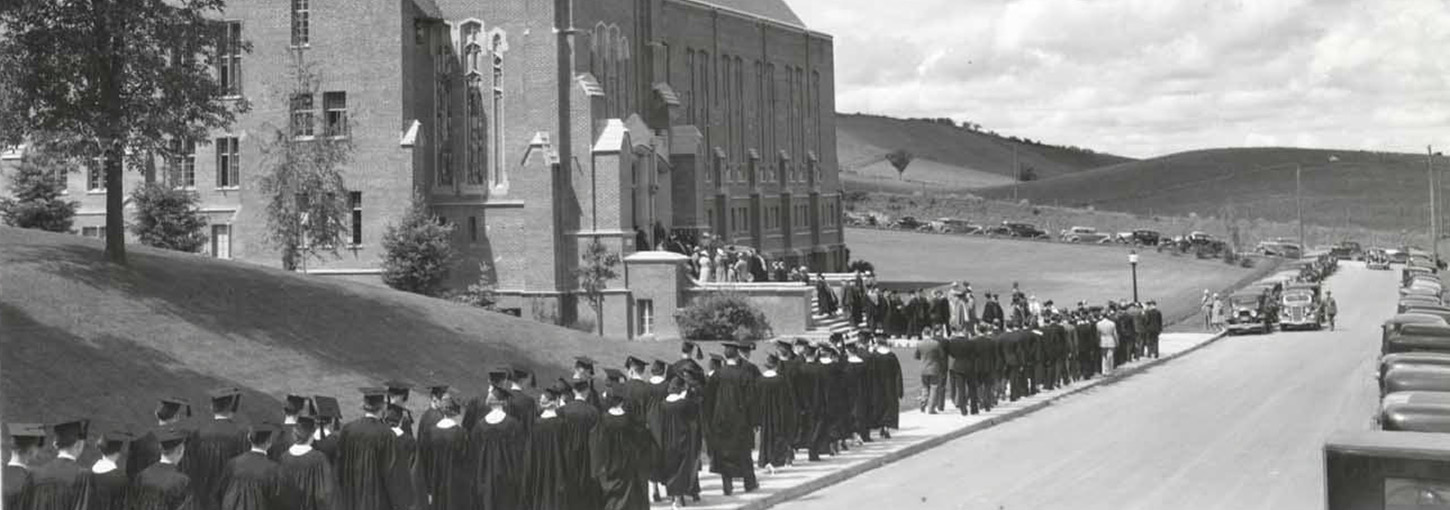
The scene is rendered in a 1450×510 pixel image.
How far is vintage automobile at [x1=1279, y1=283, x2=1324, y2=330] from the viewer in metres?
52.4

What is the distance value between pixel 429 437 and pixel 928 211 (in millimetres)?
122002

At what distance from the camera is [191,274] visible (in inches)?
1132

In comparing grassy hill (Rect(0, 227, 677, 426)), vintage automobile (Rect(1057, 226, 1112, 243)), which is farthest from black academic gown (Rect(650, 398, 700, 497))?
vintage automobile (Rect(1057, 226, 1112, 243))

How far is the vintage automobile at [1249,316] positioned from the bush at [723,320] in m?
18.0

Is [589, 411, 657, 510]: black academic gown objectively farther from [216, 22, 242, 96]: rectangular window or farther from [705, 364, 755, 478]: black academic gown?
[216, 22, 242, 96]: rectangular window

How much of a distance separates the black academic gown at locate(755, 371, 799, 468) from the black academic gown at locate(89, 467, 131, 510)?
10115 millimetres

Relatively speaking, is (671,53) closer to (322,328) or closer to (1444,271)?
(322,328)

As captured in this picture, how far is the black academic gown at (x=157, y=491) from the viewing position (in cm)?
1070

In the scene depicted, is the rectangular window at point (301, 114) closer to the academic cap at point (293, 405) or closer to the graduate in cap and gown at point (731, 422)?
the graduate in cap and gown at point (731, 422)

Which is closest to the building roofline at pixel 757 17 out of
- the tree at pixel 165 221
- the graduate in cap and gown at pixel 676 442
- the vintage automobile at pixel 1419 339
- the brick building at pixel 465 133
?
the brick building at pixel 465 133

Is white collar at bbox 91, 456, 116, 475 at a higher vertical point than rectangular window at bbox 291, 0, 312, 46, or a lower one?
lower

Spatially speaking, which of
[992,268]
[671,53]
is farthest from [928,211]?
[671,53]

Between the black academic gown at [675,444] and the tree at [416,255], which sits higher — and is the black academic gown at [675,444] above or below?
below

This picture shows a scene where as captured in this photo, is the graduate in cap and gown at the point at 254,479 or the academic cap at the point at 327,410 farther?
the academic cap at the point at 327,410
